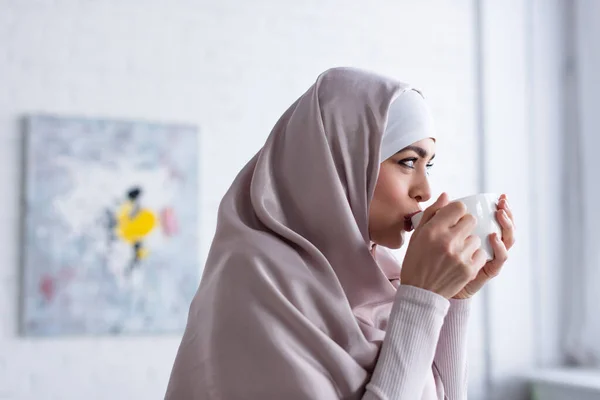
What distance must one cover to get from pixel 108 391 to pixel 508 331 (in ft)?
5.70

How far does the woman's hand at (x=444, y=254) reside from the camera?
103 centimetres

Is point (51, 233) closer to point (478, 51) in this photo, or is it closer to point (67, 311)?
point (67, 311)

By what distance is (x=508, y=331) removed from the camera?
339 centimetres

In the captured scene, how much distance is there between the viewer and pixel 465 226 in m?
1.07

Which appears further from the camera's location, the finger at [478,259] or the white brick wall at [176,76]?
the white brick wall at [176,76]

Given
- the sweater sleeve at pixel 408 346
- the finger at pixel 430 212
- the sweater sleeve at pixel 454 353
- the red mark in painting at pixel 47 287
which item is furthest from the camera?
the red mark in painting at pixel 47 287

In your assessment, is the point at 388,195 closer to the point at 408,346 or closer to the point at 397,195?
the point at 397,195

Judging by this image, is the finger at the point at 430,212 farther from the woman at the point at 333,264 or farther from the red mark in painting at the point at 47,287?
the red mark in painting at the point at 47,287

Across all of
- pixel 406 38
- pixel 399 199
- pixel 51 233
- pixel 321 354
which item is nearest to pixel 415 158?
pixel 399 199

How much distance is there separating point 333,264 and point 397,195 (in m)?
0.15

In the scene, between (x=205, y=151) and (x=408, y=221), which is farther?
(x=205, y=151)

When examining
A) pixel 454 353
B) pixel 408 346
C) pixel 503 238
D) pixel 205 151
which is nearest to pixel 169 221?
pixel 205 151

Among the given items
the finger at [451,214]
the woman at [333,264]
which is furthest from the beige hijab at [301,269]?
the finger at [451,214]

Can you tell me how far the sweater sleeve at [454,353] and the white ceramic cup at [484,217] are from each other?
17 centimetres
